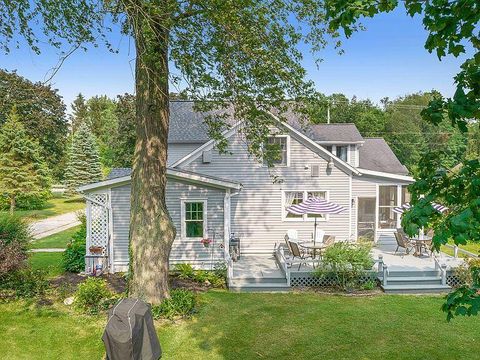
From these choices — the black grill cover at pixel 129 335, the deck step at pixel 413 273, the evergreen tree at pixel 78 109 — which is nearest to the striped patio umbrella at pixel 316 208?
the deck step at pixel 413 273

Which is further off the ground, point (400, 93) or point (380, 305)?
point (400, 93)

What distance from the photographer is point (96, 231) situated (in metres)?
13.4

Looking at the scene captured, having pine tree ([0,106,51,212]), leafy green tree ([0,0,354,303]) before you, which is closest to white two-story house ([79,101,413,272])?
leafy green tree ([0,0,354,303])

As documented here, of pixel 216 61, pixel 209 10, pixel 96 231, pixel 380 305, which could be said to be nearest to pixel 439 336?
pixel 380 305

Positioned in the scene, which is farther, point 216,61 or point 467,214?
point 216,61

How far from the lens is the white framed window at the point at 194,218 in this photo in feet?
45.5

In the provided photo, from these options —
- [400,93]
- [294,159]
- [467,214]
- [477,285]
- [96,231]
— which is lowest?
[96,231]

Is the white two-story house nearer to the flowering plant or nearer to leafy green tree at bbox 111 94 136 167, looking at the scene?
the flowering plant

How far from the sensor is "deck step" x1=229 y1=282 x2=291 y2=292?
38.2 ft

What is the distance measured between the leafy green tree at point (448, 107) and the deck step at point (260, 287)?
29.1ft

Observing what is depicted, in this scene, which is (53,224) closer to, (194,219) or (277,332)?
(194,219)

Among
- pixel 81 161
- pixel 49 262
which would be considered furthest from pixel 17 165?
pixel 49 262

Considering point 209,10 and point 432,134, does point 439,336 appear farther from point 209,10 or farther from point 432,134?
point 432,134

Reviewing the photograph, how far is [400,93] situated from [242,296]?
74.3 meters
